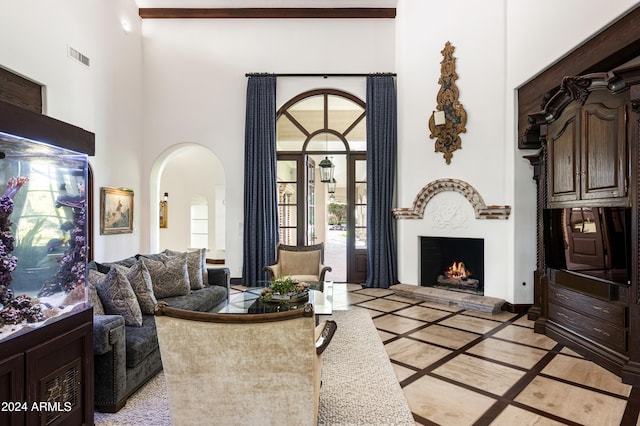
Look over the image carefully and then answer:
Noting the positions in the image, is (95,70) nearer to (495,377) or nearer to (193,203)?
(193,203)

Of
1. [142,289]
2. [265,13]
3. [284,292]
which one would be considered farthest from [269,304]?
[265,13]

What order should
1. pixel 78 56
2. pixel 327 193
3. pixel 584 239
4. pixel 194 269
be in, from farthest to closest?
pixel 327 193, pixel 78 56, pixel 194 269, pixel 584 239

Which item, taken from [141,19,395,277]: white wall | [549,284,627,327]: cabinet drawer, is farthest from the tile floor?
[141,19,395,277]: white wall

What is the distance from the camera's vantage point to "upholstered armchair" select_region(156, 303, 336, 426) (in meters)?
1.61

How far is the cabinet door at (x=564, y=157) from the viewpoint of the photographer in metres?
3.41

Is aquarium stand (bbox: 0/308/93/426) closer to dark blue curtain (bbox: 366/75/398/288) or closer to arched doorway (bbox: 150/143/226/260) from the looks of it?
dark blue curtain (bbox: 366/75/398/288)

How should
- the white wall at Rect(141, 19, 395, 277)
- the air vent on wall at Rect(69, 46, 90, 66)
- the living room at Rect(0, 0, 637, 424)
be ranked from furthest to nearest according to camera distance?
the white wall at Rect(141, 19, 395, 277) < the air vent on wall at Rect(69, 46, 90, 66) < the living room at Rect(0, 0, 637, 424)

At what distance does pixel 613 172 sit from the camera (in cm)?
298

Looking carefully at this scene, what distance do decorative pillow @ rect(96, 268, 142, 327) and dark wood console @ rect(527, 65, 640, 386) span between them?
12.6ft

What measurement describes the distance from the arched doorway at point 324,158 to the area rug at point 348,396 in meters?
3.41

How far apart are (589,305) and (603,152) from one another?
1380 millimetres

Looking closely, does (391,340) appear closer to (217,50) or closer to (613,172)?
(613,172)

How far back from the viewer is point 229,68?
21.5 ft

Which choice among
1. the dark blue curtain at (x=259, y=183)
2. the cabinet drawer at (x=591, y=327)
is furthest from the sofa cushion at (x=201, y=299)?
the cabinet drawer at (x=591, y=327)
